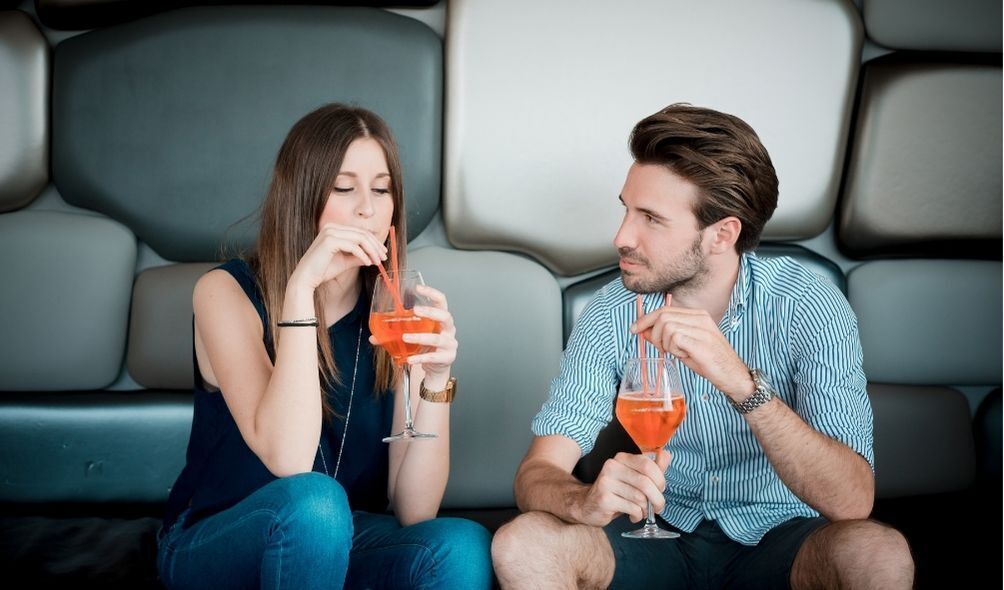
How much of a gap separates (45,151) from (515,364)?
3.23 feet

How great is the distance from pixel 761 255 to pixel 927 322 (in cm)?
35

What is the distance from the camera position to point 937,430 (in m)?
1.93

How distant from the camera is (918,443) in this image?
192cm

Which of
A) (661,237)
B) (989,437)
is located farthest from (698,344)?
(989,437)

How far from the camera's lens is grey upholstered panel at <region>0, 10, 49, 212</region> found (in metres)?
1.88

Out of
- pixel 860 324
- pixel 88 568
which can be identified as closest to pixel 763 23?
pixel 860 324

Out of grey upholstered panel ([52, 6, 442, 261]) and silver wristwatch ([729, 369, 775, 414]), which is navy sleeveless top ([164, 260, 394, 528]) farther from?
silver wristwatch ([729, 369, 775, 414])

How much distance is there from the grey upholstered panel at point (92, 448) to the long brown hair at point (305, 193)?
48 centimetres

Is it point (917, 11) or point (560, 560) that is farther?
point (917, 11)

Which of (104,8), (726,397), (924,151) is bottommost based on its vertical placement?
(726,397)

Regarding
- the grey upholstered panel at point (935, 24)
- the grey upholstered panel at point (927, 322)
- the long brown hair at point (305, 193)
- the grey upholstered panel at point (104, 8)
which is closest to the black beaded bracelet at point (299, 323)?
the long brown hair at point (305, 193)

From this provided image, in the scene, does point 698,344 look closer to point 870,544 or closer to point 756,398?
point 756,398

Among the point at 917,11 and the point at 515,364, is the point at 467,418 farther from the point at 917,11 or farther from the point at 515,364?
the point at 917,11

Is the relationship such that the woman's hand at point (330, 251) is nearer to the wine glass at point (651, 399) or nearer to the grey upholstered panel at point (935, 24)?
the wine glass at point (651, 399)
